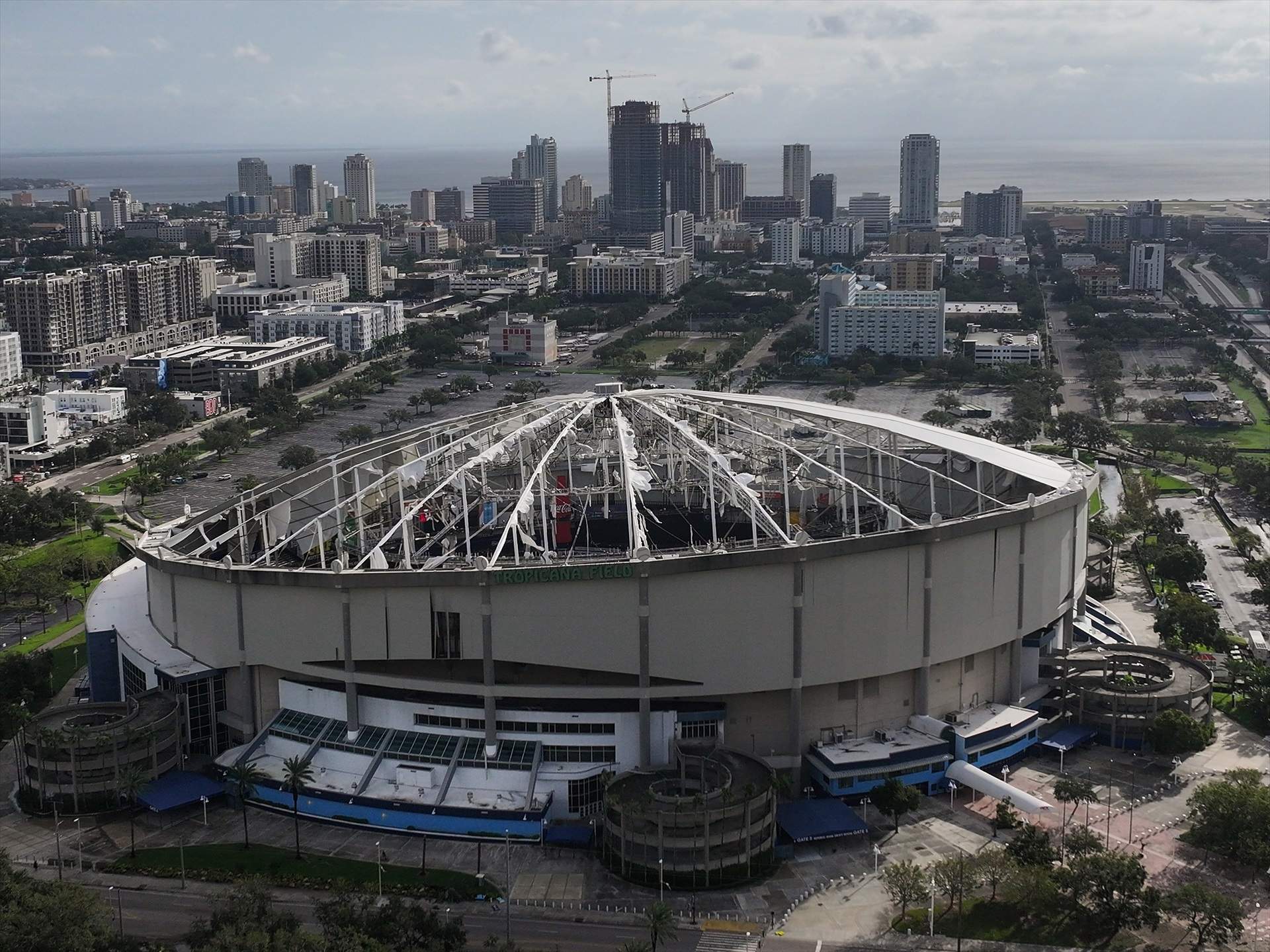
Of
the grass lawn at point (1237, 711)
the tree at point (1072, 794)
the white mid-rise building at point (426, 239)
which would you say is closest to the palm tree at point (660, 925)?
the tree at point (1072, 794)

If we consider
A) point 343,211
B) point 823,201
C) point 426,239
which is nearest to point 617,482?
point 426,239

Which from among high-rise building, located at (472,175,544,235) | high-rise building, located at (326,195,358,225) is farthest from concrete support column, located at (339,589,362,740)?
high-rise building, located at (326,195,358,225)

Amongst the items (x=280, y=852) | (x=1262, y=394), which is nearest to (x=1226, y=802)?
(x=280, y=852)

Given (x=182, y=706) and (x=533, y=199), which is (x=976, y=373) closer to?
(x=182, y=706)

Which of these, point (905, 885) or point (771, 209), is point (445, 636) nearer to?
point (905, 885)

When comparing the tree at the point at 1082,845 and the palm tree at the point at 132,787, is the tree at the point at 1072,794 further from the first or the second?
the palm tree at the point at 132,787

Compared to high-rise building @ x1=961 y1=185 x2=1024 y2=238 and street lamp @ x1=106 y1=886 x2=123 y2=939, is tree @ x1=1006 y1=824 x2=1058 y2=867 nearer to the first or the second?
street lamp @ x1=106 y1=886 x2=123 y2=939

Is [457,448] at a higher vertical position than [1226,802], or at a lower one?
higher
